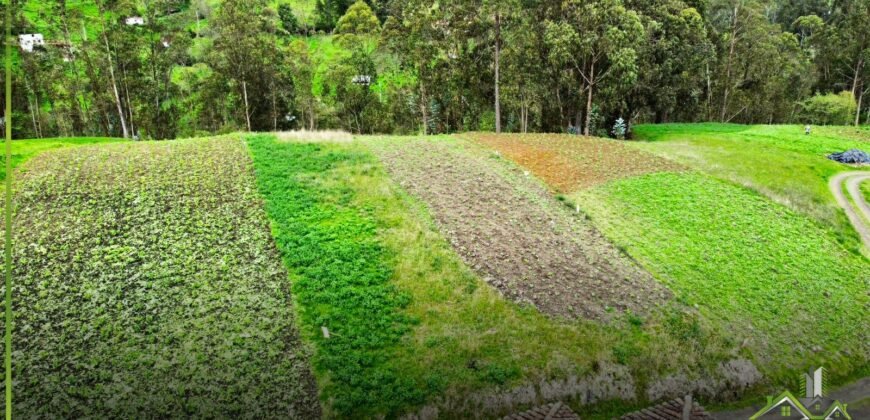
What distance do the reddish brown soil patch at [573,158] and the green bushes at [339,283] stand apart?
1284 cm

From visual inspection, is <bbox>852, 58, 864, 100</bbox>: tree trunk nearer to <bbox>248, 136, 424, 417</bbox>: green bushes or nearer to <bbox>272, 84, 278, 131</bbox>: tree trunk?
<bbox>248, 136, 424, 417</bbox>: green bushes

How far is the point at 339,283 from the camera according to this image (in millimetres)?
21359

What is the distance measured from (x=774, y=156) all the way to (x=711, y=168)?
7.89 metres

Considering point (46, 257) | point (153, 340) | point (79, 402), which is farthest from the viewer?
point (46, 257)

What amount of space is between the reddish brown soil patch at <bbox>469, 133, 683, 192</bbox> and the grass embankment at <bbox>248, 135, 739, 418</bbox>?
1170 cm

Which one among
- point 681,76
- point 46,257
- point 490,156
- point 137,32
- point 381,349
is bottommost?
point 381,349

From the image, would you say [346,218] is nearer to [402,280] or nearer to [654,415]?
[402,280]

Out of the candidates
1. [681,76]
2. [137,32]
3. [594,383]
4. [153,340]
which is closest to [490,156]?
[594,383]

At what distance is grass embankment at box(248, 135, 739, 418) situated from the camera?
17047 mm

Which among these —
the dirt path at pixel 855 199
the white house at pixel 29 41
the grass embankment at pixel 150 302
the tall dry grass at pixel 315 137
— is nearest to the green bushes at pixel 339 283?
the grass embankment at pixel 150 302

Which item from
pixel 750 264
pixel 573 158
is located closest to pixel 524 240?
pixel 750 264

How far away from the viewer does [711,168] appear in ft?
122

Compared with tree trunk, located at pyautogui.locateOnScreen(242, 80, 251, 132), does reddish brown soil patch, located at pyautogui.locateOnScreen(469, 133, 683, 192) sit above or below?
below

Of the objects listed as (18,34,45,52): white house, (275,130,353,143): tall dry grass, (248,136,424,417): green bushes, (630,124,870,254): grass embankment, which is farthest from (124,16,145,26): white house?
(630,124,870,254): grass embankment
